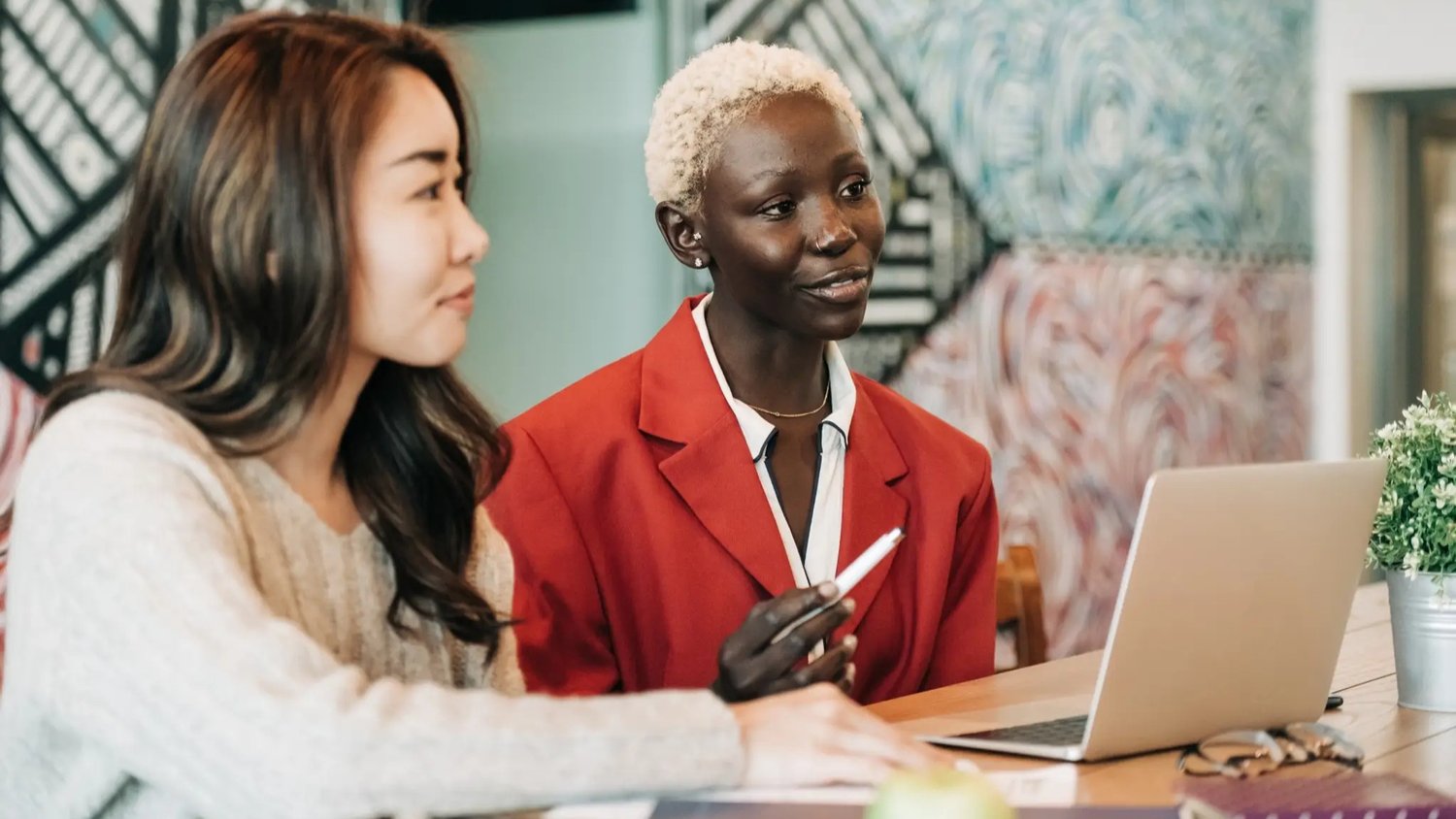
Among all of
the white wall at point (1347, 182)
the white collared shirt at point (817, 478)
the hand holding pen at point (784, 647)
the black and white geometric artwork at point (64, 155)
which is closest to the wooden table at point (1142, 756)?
the hand holding pen at point (784, 647)

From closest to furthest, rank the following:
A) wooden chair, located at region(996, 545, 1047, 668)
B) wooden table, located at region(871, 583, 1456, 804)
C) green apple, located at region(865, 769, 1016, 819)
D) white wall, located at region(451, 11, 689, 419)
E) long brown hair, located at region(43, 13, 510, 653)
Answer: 1. green apple, located at region(865, 769, 1016, 819)
2. long brown hair, located at region(43, 13, 510, 653)
3. wooden table, located at region(871, 583, 1456, 804)
4. wooden chair, located at region(996, 545, 1047, 668)
5. white wall, located at region(451, 11, 689, 419)

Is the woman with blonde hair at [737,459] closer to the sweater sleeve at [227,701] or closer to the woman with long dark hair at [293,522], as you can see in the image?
the woman with long dark hair at [293,522]

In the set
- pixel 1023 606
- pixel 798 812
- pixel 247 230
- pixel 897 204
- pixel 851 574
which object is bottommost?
pixel 1023 606

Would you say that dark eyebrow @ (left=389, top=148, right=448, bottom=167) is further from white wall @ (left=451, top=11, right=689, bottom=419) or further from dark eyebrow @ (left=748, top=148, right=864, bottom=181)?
white wall @ (left=451, top=11, right=689, bottom=419)

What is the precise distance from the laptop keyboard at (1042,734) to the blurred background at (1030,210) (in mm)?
768

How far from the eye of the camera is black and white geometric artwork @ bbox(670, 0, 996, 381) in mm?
3592

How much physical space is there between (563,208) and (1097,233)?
6.29 ft

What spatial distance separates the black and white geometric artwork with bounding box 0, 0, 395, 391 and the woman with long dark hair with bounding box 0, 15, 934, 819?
826 mm

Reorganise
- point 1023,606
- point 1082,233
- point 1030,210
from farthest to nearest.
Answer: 1. point 1082,233
2. point 1030,210
3. point 1023,606

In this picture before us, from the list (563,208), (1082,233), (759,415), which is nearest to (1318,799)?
(759,415)

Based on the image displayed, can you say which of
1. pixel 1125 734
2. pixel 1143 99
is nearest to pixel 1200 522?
pixel 1125 734

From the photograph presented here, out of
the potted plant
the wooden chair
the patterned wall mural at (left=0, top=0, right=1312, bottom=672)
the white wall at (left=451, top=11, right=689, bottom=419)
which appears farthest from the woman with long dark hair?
the white wall at (left=451, top=11, right=689, bottom=419)

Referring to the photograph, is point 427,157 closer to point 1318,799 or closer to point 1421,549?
point 1318,799

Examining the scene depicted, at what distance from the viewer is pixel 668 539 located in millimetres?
1892
